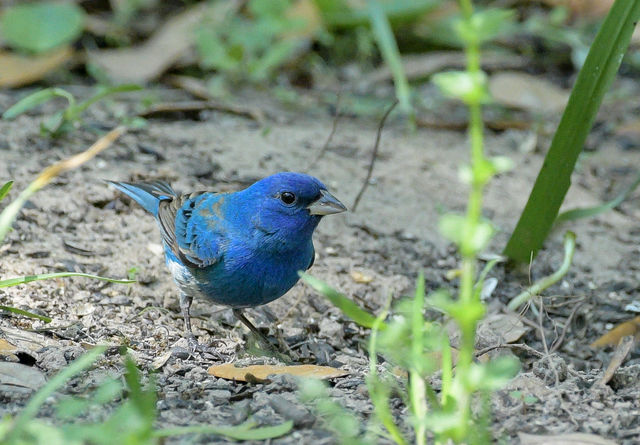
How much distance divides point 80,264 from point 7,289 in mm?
428

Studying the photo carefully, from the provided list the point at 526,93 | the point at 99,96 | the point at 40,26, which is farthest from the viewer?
the point at 526,93

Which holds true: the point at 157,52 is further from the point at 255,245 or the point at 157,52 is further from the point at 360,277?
the point at 255,245

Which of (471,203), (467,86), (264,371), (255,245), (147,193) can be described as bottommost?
(471,203)

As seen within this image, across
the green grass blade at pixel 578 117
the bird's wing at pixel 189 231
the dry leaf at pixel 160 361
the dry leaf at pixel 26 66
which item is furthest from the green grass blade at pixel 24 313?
the dry leaf at pixel 26 66

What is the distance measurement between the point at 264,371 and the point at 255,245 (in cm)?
73

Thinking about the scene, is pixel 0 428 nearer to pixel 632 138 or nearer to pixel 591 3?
pixel 632 138

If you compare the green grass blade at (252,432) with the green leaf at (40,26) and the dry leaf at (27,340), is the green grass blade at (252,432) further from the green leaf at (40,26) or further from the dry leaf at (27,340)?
the green leaf at (40,26)

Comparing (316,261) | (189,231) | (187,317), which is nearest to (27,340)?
(187,317)

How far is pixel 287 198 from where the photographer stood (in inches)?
141

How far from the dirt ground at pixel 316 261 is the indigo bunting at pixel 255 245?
0.20 metres

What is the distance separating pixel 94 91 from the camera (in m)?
5.66

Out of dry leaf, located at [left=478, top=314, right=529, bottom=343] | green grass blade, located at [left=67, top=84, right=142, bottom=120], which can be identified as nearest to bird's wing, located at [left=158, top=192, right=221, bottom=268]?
green grass blade, located at [left=67, top=84, right=142, bottom=120]

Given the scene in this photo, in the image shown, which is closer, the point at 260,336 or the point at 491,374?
the point at 491,374

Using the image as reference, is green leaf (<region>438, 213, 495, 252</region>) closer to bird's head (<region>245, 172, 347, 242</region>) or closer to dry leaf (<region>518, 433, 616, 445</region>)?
Result: dry leaf (<region>518, 433, 616, 445</region>)
